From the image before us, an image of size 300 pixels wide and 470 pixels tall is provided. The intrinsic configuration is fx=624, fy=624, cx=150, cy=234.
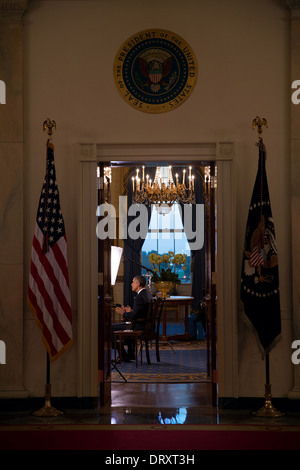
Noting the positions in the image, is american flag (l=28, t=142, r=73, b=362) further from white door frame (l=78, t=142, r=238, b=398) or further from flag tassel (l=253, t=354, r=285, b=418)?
flag tassel (l=253, t=354, r=285, b=418)

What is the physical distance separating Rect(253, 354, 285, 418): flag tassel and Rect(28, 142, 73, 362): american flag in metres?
2.03

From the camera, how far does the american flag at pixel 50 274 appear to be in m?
6.40

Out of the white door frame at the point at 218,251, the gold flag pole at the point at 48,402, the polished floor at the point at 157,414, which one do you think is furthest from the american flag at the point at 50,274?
the polished floor at the point at 157,414

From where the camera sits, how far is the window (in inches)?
629

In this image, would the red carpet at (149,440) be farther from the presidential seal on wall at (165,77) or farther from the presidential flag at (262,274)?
the presidential seal on wall at (165,77)

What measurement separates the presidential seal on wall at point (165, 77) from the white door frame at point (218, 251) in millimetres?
503

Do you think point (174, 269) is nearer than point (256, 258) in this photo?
No

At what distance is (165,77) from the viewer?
6.92 meters

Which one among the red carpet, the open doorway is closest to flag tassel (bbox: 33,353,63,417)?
the open doorway

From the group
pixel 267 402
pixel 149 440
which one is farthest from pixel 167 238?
pixel 149 440

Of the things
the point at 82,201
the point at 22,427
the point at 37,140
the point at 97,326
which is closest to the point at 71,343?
the point at 97,326

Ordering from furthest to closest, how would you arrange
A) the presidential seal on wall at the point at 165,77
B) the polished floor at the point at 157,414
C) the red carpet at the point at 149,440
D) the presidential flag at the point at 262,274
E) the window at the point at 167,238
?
1. the window at the point at 167,238
2. the presidential seal on wall at the point at 165,77
3. the presidential flag at the point at 262,274
4. the polished floor at the point at 157,414
5. the red carpet at the point at 149,440

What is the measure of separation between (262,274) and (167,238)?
9.69 metres

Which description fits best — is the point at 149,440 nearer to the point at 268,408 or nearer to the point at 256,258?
the point at 268,408
